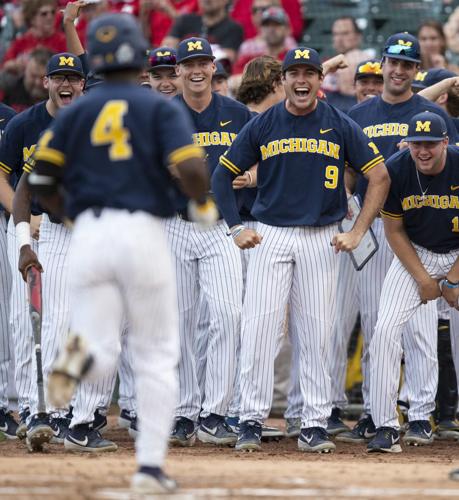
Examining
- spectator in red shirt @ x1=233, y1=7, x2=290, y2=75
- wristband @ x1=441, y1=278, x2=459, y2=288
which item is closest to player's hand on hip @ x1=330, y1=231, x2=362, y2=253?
wristband @ x1=441, y1=278, x2=459, y2=288

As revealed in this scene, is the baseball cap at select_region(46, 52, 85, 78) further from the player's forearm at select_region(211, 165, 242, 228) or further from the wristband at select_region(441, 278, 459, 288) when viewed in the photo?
the wristband at select_region(441, 278, 459, 288)

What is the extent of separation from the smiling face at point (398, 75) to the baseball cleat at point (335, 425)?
2.44m

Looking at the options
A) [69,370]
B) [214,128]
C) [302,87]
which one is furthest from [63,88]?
[69,370]

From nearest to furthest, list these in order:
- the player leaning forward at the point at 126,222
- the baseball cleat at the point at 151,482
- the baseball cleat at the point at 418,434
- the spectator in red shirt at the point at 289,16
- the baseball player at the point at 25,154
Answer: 1. the baseball cleat at the point at 151,482
2. the player leaning forward at the point at 126,222
3. the baseball player at the point at 25,154
4. the baseball cleat at the point at 418,434
5. the spectator in red shirt at the point at 289,16

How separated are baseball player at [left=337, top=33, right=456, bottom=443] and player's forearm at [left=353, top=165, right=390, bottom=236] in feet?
3.25

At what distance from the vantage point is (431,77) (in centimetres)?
1064

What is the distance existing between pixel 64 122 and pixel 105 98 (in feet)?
0.77

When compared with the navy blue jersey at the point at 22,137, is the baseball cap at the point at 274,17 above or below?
above

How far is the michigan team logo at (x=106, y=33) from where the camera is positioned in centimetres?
586

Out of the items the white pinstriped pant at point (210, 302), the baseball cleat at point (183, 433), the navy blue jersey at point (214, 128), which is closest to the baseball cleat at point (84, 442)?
the baseball cleat at point (183, 433)

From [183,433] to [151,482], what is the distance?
3.24 meters

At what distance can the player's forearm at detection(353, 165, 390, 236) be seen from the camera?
327 inches

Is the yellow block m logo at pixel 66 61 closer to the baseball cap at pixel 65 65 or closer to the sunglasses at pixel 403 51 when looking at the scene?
the baseball cap at pixel 65 65

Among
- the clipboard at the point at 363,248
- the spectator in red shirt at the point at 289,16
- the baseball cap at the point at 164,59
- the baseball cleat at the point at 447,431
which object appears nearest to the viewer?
the clipboard at the point at 363,248
